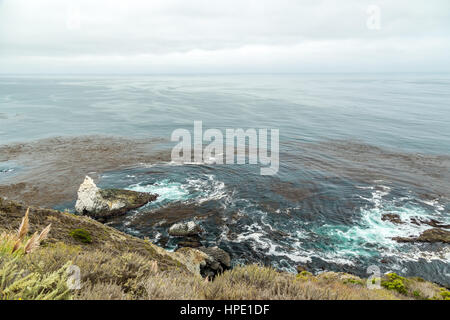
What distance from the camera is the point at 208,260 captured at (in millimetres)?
16875

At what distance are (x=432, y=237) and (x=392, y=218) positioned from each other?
133 inches

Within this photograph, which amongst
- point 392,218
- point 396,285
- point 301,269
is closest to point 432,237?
point 392,218

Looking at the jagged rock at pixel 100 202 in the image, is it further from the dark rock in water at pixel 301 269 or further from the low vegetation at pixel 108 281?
the low vegetation at pixel 108 281

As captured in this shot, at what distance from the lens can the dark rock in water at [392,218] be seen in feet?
78.3

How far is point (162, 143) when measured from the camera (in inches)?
1965

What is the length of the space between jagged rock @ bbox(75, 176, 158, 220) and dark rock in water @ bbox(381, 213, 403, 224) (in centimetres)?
2449

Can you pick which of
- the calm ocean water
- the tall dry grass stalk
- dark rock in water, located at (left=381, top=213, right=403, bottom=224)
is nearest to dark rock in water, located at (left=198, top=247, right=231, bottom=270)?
the calm ocean water

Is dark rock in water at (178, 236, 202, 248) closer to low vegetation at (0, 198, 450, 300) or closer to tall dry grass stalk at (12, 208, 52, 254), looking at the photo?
low vegetation at (0, 198, 450, 300)

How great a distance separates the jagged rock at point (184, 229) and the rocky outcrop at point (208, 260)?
3.99 metres

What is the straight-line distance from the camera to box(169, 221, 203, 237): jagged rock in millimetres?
22047

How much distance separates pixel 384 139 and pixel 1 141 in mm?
76435

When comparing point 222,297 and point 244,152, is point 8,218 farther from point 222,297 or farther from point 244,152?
point 244,152

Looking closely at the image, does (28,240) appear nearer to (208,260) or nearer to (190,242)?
(208,260)

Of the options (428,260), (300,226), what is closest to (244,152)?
(300,226)
